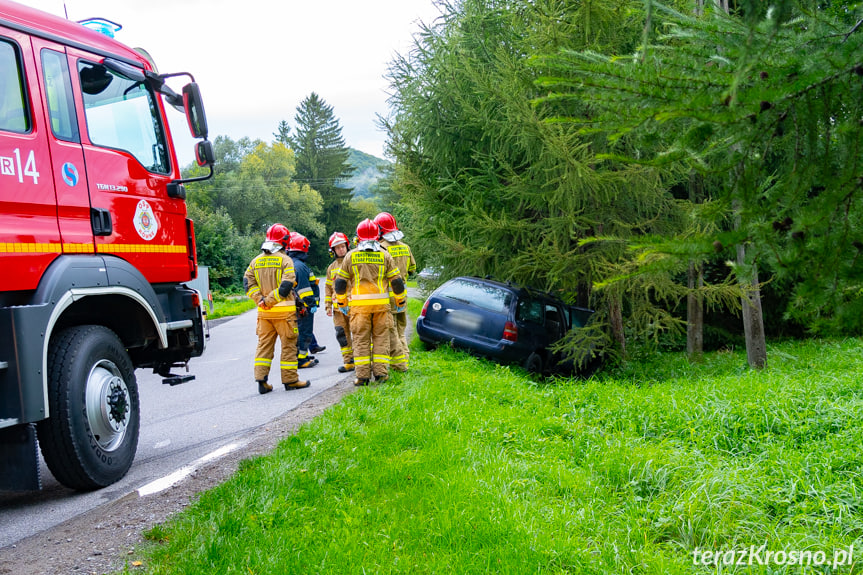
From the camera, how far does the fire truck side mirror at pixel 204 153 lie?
19.1 ft

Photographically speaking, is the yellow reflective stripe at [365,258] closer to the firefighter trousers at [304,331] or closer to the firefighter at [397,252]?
the firefighter at [397,252]

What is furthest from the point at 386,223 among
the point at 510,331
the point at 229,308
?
the point at 229,308

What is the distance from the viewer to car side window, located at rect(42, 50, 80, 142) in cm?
461

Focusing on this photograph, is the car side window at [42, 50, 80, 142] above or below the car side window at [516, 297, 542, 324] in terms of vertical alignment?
above

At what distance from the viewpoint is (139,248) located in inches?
209

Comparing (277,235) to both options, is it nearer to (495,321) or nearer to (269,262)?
(269,262)

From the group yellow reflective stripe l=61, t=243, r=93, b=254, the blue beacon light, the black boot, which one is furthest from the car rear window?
yellow reflective stripe l=61, t=243, r=93, b=254

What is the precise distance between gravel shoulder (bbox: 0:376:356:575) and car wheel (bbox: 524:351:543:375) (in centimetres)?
583

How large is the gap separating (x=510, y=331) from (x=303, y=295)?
311 cm

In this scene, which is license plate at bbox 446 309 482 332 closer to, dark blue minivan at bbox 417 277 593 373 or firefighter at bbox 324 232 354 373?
dark blue minivan at bbox 417 277 593 373

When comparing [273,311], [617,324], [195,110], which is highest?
[195,110]

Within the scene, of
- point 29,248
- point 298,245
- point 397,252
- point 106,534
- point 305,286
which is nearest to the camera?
point 106,534

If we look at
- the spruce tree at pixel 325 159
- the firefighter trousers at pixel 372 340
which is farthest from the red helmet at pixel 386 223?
the spruce tree at pixel 325 159

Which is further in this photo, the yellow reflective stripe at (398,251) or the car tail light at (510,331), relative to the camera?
the car tail light at (510,331)
